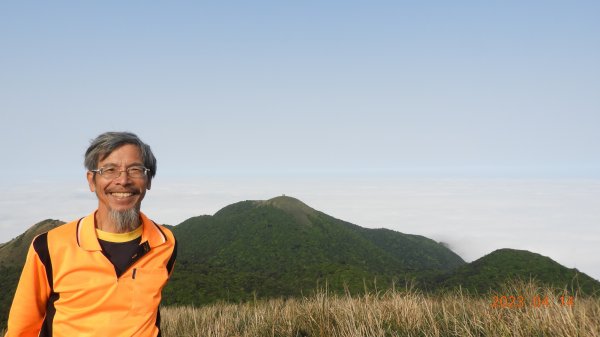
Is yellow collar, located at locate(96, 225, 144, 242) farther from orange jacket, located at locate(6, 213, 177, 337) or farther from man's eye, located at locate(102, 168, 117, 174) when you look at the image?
man's eye, located at locate(102, 168, 117, 174)

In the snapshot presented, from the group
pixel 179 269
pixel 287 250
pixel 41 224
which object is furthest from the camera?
pixel 287 250

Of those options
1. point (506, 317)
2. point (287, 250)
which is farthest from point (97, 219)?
point (287, 250)

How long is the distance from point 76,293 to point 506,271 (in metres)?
58.8

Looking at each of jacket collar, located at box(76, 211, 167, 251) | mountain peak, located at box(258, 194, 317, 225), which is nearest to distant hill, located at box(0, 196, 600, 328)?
mountain peak, located at box(258, 194, 317, 225)

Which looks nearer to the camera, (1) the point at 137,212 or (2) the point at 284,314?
(1) the point at 137,212

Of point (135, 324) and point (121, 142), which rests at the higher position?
point (121, 142)

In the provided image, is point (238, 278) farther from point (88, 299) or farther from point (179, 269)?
point (88, 299)

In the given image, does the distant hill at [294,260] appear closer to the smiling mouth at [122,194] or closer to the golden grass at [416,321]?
the golden grass at [416,321]

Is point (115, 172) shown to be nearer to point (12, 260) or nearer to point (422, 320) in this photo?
point (422, 320)

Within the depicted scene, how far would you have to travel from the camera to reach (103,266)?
A: 3.11m

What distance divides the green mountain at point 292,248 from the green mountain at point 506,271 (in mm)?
8001

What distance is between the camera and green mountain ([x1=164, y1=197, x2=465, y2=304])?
2272 inches

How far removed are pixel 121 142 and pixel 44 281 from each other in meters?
1.14

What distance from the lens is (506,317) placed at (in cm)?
544
